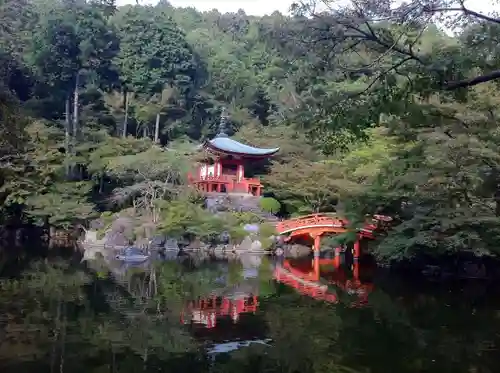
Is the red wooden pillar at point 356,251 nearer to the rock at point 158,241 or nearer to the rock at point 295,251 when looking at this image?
the rock at point 295,251

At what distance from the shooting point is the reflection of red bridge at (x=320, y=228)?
19.7 metres

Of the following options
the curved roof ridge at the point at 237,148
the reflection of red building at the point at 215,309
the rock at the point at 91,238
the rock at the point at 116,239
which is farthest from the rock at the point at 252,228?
the reflection of red building at the point at 215,309

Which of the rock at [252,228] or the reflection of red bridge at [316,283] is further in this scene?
the rock at [252,228]

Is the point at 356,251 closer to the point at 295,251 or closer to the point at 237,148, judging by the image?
the point at 295,251

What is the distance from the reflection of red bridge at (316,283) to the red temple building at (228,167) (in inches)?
305

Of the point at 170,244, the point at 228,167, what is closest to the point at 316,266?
the point at 170,244

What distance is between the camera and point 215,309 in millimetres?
10648

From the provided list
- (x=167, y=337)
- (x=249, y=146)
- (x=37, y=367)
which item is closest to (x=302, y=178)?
(x=249, y=146)

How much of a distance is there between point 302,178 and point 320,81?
57.2 feet

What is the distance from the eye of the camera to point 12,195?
23375 mm

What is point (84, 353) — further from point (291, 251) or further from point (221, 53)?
point (221, 53)

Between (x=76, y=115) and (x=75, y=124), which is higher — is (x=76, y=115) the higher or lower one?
the higher one

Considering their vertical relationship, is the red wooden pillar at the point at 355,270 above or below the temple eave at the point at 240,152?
below

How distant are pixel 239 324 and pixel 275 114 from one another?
2668 cm
